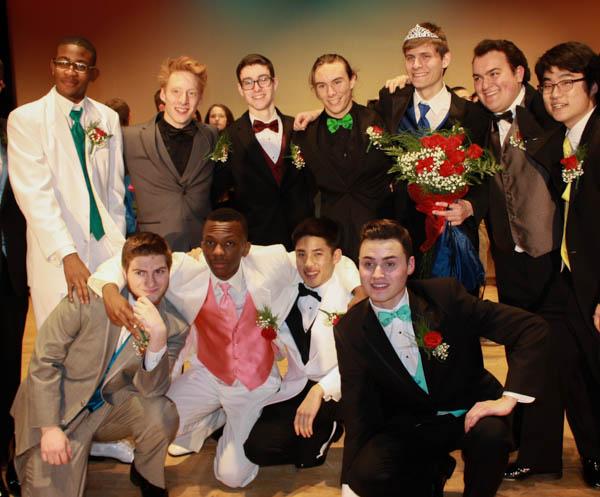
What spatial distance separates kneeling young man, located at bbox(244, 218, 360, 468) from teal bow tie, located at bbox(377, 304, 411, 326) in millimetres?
687

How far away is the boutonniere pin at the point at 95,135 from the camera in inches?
142

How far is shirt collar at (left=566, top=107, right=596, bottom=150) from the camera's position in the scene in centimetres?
320

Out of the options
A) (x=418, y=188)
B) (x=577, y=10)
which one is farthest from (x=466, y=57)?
(x=418, y=188)

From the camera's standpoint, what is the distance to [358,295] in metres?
3.48

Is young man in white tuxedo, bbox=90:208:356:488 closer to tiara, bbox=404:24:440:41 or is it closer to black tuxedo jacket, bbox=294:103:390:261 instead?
black tuxedo jacket, bbox=294:103:390:261

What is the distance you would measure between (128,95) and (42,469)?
6.68 meters

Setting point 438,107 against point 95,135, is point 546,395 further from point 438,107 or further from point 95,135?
point 95,135

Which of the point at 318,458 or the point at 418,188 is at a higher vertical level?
the point at 418,188

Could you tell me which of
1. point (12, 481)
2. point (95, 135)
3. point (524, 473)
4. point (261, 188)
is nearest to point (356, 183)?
point (261, 188)

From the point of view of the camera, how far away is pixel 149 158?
12.7 ft

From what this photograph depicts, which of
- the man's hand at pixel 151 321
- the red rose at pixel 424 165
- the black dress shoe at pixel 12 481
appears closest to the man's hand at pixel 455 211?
the red rose at pixel 424 165

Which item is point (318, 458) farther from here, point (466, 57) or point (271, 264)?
point (466, 57)

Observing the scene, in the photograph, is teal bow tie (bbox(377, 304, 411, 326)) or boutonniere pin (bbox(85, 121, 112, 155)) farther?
boutonniere pin (bbox(85, 121, 112, 155))

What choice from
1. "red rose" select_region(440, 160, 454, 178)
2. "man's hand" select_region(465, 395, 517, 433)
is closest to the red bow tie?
"red rose" select_region(440, 160, 454, 178)
